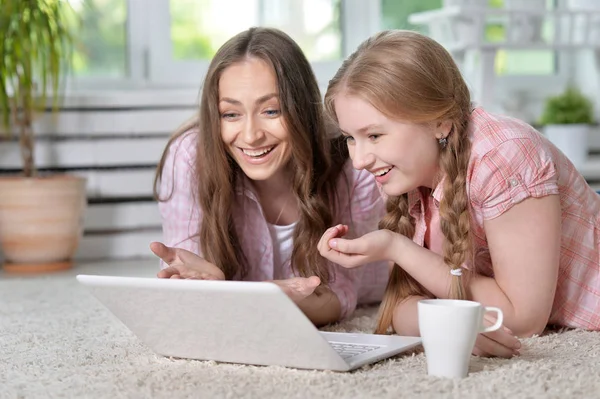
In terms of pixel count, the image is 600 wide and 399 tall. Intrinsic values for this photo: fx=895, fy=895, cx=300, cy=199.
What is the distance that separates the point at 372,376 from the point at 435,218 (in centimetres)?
42

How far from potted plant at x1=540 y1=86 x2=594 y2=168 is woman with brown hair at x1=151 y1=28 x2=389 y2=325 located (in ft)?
4.84

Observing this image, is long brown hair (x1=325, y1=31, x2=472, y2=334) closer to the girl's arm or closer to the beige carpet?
the girl's arm

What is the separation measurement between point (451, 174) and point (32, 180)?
5.39ft

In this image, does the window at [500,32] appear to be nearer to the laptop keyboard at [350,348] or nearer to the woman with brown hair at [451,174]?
the woman with brown hair at [451,174]

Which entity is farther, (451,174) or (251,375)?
(451,174)

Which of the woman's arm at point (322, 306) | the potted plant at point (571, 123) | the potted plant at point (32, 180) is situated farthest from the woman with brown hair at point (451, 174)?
the potted plant at point (571, 123)

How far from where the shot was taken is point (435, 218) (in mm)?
1539

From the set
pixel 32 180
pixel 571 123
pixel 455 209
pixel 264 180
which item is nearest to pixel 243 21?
pixel 32 180

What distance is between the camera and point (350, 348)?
132cm

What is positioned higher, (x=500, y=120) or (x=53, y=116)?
(x=500, y=120)

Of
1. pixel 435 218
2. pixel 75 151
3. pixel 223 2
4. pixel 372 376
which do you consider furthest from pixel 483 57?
pixel 372 376

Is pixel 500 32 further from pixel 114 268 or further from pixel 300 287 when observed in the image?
pixel 300 287


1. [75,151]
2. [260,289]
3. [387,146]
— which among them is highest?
[387,146]

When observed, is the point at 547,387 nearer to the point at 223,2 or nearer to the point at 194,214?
the point at 194,214
